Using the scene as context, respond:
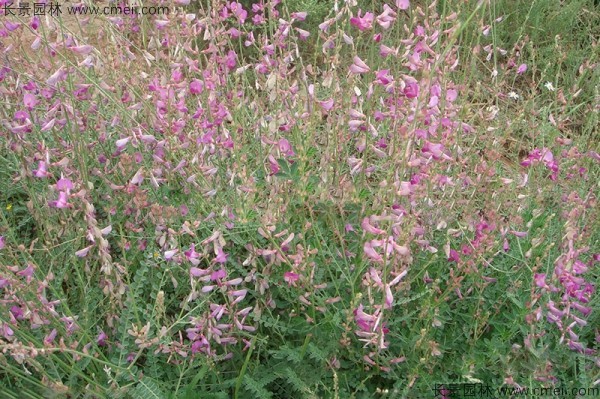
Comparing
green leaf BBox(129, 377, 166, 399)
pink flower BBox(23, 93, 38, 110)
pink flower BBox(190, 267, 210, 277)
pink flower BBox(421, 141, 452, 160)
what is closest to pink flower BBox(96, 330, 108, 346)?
green leaf BBox(129, 377, 166, 399)

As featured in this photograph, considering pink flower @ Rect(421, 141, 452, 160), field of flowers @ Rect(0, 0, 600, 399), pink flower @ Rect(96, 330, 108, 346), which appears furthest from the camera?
pink flower @ Rect(96, 330, 108, 346)

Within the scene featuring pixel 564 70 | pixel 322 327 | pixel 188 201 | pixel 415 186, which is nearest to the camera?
pixel 415 186

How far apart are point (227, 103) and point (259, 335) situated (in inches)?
33.4

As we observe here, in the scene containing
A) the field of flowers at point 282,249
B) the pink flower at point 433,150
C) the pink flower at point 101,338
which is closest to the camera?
the pink flower at point 433,150

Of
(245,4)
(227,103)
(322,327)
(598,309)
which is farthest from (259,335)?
(245,4)

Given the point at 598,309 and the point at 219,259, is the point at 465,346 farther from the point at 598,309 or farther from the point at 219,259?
the point at 219,259

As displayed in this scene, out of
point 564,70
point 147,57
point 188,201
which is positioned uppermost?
point 147,57

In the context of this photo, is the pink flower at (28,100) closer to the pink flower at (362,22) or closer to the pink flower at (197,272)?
the pink flower at (197,272)

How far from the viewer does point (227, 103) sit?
2348 millimetres

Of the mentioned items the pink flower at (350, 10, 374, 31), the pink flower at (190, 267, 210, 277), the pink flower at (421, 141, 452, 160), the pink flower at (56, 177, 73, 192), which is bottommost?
the pink flower at (190, 267, 210, 277)

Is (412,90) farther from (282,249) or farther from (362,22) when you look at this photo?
(282,249)

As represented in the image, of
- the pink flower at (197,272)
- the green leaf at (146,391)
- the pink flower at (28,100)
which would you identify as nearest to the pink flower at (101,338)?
the green leaf at (146,391)

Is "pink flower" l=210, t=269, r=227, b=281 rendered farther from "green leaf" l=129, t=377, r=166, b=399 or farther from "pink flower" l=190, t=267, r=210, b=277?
"green leaf" l=129, t=377, r=166, b=399

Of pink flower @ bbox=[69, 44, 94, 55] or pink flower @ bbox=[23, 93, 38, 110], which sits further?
pink flower @ bbox=[23, 93, 38, 110]
